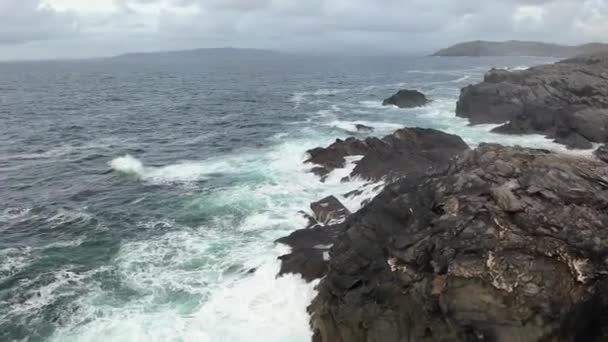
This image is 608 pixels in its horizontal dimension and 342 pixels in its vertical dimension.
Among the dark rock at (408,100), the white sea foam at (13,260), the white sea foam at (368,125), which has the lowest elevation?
the white sea foam at (13,260)

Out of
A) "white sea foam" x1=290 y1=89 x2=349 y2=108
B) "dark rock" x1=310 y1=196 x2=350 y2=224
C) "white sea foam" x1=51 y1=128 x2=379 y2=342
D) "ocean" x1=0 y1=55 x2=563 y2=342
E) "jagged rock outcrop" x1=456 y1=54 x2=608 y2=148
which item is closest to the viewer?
"white sea foam" x1=51 y1=128 x2=379 y2=342

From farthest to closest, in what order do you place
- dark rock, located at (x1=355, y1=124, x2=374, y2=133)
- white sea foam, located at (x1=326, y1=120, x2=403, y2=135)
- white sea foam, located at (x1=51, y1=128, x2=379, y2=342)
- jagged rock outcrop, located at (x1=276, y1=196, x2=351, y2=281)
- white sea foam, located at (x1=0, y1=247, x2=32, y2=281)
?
dark rock, located at (x1=355, y1=124, x2=374, y2=133) → white sea foam, located at (x1=326, y1=120, x2=403, y2=135) → white sea foam, located at (x1=0, y1=247, x2=32, y2=281) → jagged rock outcrop, located at (x1=276, y1=196, x2=351, y2=281) → white sea foam, located at (x1=51, y1=128, x2=379, y2=342)

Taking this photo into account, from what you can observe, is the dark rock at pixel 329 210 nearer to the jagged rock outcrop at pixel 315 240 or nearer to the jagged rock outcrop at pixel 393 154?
the jagged rock outcrop at pixel 315 240

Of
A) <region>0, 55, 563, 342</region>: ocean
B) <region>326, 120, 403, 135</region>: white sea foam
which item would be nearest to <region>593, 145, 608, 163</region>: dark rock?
<region>0, 55, 563, 342</region>: ocean

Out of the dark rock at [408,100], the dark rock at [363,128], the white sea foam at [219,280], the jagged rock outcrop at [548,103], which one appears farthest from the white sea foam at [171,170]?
→ the dark rock at [408,100]

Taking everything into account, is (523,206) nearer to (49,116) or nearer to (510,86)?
(510,86)

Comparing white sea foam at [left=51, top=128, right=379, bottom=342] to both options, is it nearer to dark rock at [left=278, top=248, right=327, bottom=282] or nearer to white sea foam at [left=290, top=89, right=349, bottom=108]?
dark rock at [left=278, top=248, right=327, bottom=282]
